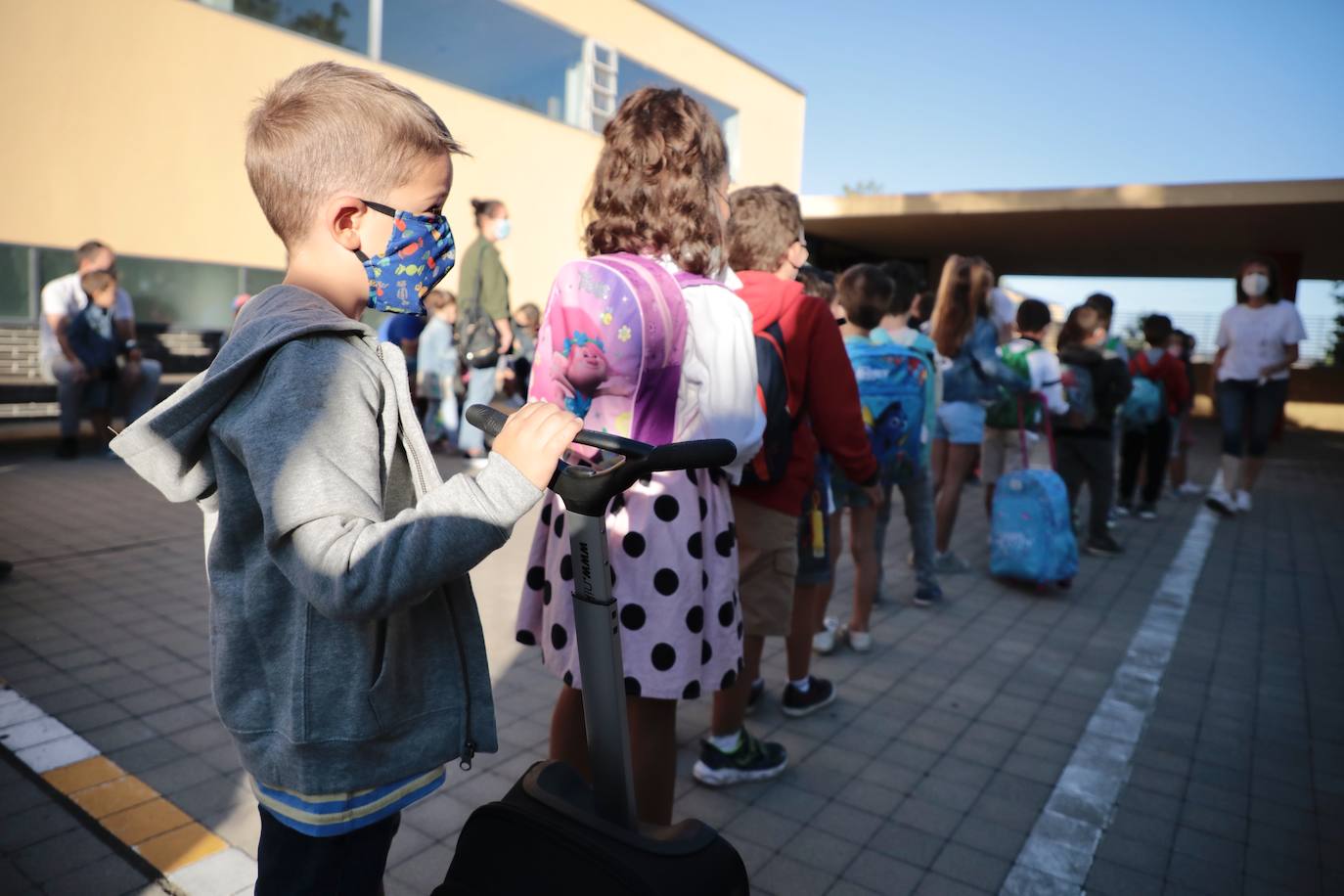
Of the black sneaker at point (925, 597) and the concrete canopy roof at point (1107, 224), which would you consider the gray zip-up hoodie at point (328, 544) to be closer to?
the black sneaker at point (925, 597)

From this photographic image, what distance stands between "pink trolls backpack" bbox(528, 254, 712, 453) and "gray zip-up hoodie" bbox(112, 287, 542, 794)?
30.5 inches

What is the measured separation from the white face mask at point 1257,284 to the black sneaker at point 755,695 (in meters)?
6.91

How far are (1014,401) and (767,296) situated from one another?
377 cm

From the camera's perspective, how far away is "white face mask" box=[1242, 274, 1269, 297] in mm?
8094

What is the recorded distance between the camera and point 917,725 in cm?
371

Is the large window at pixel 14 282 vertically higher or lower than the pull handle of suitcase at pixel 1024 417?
higher

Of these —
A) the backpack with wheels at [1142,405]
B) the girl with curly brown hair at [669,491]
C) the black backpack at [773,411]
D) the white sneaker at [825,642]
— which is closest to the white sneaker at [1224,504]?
the backpack with wheels at [1142,405]

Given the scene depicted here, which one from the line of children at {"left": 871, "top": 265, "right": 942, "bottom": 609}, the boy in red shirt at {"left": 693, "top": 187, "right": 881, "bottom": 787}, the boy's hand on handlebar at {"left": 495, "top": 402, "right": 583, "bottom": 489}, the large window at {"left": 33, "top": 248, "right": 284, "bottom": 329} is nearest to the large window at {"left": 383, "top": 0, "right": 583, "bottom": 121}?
the large window at {"left": 33, "top": 248, "right": 284, "bottom": 329}

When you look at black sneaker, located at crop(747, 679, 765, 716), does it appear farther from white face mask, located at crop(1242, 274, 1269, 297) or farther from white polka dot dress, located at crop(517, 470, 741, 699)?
white face mask, located at crop(1242, 274, 1269, 297)

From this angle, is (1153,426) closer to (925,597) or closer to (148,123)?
(925,597)

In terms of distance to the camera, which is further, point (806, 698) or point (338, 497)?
point (806, 698)

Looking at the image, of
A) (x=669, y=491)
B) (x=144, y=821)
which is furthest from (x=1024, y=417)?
(x=144, y=821)

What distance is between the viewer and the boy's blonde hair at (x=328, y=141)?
1425 mm

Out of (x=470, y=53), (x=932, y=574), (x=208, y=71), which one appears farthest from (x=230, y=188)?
(x=932, y=574)
